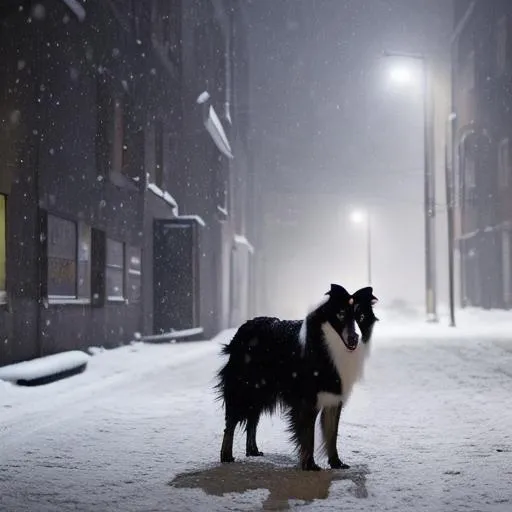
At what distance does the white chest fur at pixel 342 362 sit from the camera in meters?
6.07

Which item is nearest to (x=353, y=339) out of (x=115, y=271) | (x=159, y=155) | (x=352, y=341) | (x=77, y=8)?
(x=352, y=341)

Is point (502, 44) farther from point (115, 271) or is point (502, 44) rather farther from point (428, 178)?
point (115, 271)

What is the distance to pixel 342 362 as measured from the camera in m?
6.10

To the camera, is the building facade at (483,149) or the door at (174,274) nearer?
the door at (174,274)

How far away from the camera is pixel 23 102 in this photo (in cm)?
1469

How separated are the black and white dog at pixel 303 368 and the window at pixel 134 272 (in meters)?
16.1

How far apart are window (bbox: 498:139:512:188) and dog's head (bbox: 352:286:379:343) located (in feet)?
110

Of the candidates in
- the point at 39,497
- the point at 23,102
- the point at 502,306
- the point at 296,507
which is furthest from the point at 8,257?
the point at 502,306

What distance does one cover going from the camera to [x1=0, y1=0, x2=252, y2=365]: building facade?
1459 centimetres

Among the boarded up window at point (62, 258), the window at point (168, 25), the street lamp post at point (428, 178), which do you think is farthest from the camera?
the street lamp post at point (428, 178)

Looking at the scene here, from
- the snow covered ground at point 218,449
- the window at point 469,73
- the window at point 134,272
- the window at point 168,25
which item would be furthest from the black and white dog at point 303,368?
the window at point 469,73

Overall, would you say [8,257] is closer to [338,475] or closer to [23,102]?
[23,102]

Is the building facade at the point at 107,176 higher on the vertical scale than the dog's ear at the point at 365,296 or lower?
higher

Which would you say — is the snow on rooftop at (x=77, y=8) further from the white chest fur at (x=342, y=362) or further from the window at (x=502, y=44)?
the window at (x=502, y=44)
